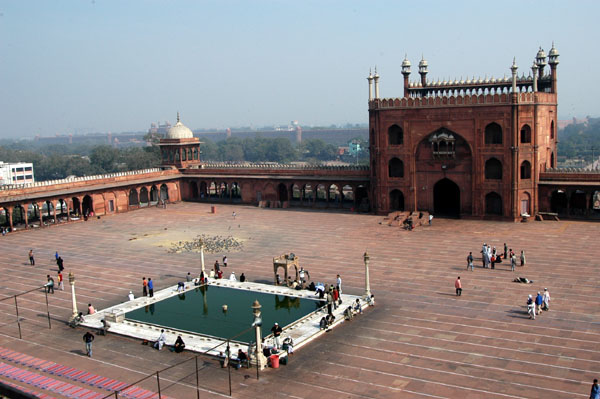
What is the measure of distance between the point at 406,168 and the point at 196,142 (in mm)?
24904

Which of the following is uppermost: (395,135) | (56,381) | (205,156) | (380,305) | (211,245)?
(395,135)

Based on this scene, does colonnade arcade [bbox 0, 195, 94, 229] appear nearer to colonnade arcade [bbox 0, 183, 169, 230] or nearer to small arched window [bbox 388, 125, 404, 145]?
colonnade arcade [bbox 0, 183, 169, 230]

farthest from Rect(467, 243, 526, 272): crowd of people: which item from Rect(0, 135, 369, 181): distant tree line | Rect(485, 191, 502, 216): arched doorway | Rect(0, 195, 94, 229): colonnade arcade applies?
Rect(0, 135, 369, 181): distant tree line

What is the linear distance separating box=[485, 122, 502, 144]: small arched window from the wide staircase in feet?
102

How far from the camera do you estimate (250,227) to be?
41562mm

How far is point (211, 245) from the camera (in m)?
35.7

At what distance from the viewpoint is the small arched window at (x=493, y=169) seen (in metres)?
40.4

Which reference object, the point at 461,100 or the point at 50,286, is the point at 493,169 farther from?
the point at 50,286

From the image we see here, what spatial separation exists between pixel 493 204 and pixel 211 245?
19625 millimetres

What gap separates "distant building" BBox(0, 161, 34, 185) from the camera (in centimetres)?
10831

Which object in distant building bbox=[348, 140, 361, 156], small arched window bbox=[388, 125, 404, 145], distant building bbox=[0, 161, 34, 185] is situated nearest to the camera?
small arched window bbox=[388, 125, 404, 145]

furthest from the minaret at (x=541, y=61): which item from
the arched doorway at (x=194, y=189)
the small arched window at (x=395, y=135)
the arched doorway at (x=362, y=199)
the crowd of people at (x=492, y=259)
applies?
the arched doorway at (x=194, y=189)

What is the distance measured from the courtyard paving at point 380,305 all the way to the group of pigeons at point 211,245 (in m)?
0.93

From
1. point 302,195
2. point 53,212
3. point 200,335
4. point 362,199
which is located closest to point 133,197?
point 53,212
